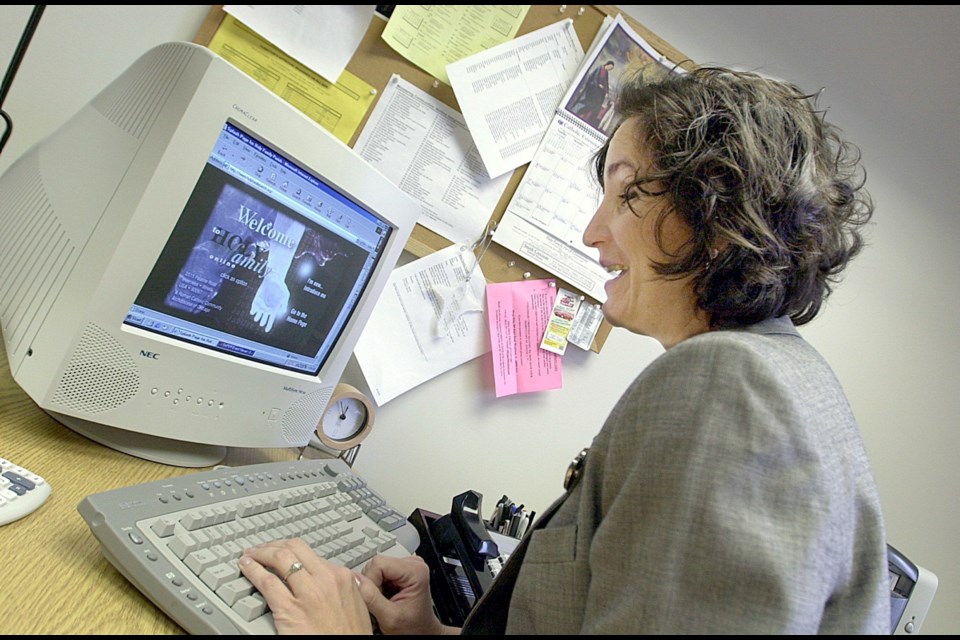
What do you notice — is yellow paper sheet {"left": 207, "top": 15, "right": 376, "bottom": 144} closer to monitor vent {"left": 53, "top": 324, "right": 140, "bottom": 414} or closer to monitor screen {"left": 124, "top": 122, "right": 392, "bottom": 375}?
monitor screen {"left": 124, "top": 122, "right": 392, "bottom": 375}

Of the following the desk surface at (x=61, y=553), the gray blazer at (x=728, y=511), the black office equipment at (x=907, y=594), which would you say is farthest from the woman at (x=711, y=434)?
the black office equipment at (x=907, y=594)

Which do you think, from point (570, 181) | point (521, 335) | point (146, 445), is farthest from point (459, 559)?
point (570, 181)

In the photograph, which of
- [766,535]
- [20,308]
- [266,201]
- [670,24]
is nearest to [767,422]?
[766,535]

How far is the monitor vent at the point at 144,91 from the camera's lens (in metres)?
0.77

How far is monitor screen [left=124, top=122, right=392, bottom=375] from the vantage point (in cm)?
79

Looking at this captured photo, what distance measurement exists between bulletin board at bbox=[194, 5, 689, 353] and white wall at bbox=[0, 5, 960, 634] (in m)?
0.03

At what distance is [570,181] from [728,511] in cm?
104

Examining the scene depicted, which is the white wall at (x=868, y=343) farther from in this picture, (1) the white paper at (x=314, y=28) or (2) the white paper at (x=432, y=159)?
(2) the white paper at (x=432, y=159)

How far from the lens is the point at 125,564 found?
57 centimetres

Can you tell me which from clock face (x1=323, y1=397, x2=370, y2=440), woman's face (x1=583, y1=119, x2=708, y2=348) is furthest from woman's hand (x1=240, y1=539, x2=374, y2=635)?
clock face (x1=323, y1=397, x2=370, y2=440)

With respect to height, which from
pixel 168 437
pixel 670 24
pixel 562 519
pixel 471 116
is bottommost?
pixel 168 437

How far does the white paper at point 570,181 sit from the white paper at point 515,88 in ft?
0.10

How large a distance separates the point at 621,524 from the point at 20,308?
0.72m

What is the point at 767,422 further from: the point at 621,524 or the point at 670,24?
the point at 670,24
